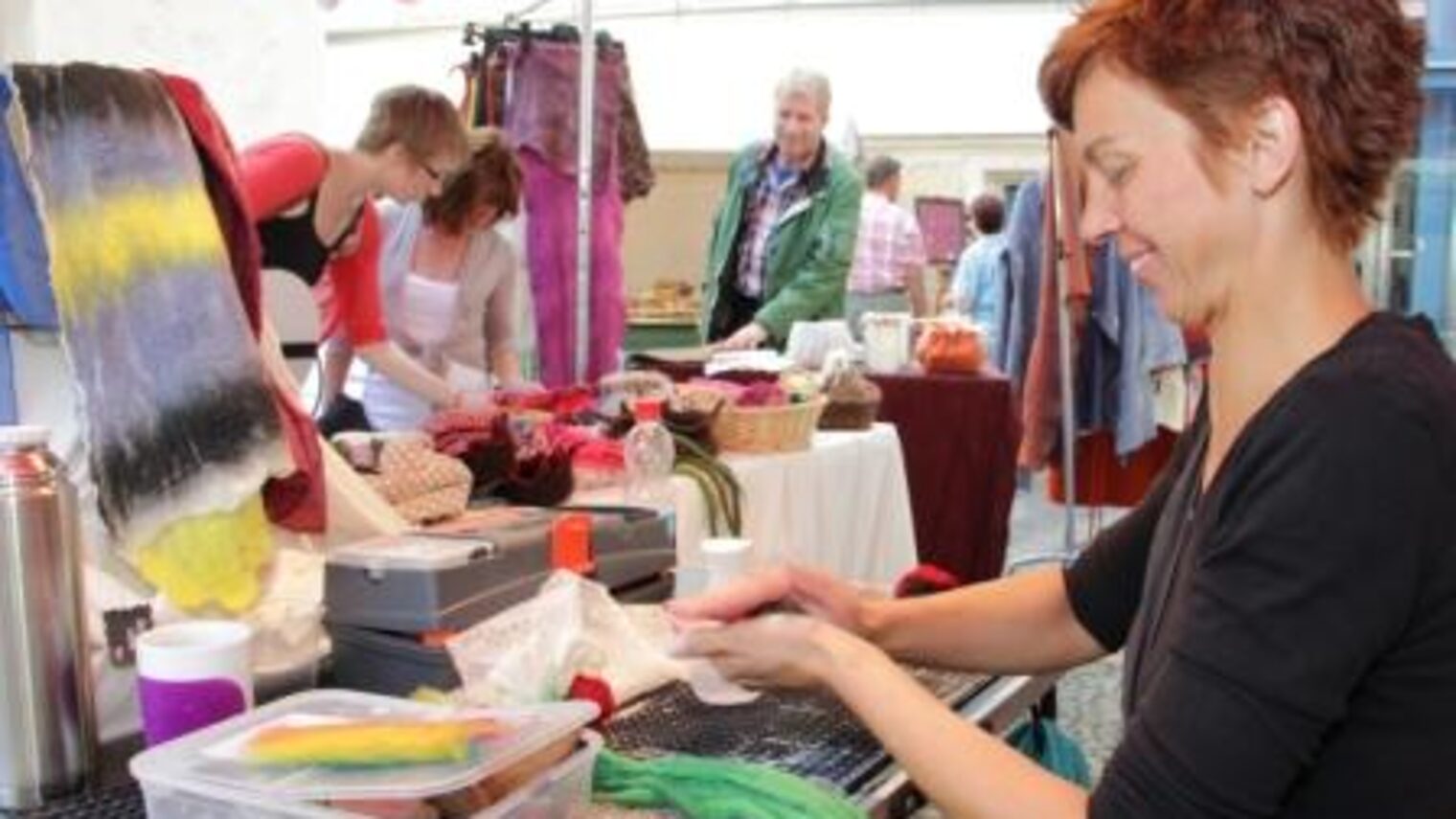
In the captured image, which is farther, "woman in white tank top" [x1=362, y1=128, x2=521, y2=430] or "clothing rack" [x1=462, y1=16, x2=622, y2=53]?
"clothing rack" [x1=462, y1=16, x2=622, y2=53]

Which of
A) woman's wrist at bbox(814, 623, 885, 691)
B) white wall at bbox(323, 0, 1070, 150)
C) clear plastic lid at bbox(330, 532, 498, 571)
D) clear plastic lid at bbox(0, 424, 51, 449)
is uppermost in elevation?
white wall at bbox(323, 0, 1070, 150)

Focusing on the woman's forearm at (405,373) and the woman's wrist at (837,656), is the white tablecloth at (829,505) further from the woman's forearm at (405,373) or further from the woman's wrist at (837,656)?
the woman's wrist at (837,656)

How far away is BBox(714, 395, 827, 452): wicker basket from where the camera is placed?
2689mm

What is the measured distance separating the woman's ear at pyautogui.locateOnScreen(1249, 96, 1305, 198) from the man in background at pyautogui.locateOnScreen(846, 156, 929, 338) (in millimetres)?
5370

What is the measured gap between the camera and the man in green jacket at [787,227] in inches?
158

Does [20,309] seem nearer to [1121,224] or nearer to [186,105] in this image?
[186,105]

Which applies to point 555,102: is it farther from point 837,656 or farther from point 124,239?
point 837,656

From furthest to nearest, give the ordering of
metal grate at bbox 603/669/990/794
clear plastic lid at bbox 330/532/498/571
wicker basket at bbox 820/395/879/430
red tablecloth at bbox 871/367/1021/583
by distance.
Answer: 1. red tablecloth at bbox 871/367/1021/583
2. wicker basket at bbox 820/395/879/430
3. clear plastic lid at bbox 330/532/498/571
4. metal grate at bbox 603/669/990/794

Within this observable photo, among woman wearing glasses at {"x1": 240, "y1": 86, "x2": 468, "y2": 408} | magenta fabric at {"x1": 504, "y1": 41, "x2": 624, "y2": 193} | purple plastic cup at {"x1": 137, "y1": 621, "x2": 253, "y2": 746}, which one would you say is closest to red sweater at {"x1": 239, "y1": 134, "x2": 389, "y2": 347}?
woman wearing glasses at {"x1": 240, "y1": 86, "x2": 468, "y2": 408}

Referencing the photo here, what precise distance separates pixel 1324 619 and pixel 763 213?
342 cm

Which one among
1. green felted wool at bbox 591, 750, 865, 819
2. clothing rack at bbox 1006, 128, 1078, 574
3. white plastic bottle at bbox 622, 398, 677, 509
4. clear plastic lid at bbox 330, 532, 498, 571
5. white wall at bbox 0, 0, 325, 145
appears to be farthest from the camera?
clothing rack at bbox 1006, 128, 1078, 574

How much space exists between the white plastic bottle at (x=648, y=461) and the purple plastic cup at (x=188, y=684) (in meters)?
1.20

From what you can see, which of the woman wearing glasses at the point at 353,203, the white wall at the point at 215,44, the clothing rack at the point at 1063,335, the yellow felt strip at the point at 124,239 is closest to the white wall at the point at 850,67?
the clothing rack at the point at 1063,335

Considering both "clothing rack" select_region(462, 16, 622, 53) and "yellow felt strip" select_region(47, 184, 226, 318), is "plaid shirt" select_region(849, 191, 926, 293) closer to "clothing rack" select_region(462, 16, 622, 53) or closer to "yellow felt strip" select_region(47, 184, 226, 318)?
"clothing rack" select_region(462, 16, 622, 53)
